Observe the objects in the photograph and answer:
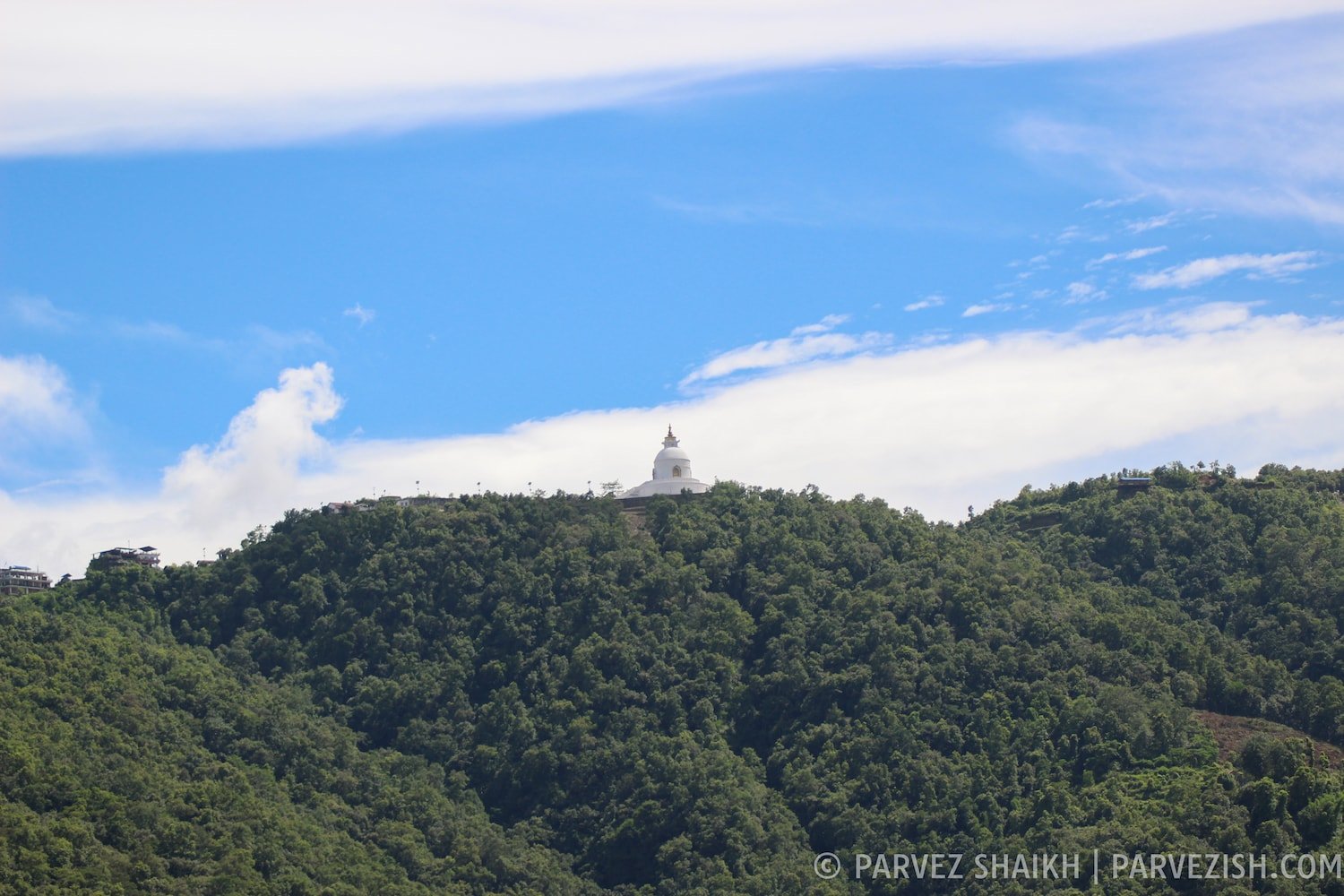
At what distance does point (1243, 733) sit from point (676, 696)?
78.3 ft

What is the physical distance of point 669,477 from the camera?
379ft

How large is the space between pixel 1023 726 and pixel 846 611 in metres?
12.1

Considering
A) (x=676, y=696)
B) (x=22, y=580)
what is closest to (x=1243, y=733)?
(x=676, y=696)

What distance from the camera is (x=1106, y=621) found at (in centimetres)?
9756

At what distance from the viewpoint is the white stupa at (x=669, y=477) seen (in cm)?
11425

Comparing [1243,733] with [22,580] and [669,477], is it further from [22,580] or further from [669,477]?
[22,580]

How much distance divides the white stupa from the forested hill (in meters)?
2.68

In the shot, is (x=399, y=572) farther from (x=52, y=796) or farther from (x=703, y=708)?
(x=52, y=796)

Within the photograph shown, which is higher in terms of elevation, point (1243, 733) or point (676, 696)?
point (676, 696)

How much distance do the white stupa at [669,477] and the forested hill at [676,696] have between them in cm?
268

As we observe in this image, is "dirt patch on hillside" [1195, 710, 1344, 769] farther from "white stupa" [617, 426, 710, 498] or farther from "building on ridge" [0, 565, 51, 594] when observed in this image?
"building on ridge" [0, 565, 51, 594]

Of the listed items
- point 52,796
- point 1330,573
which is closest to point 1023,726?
point 1330,573

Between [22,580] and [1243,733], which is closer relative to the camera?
→ [1243,733]

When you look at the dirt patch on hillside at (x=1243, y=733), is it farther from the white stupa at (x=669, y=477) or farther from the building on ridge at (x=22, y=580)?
the building on ridge at (x=22, y=580)
